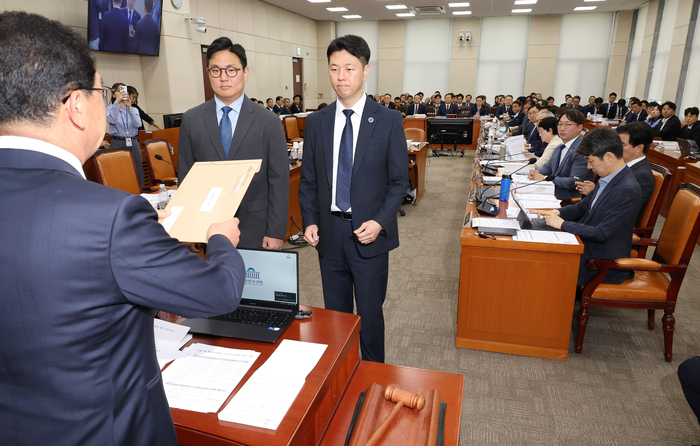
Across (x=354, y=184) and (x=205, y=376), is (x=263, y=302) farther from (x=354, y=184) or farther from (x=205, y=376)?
(x=354, y=184)

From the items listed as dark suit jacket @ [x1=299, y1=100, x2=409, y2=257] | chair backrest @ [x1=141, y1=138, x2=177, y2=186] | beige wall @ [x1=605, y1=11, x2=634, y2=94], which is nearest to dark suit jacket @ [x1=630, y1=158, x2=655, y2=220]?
dark suit jacket @ [x1=299, y1=100, x2=409, y2=257]

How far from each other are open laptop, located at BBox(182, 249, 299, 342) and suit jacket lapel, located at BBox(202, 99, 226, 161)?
839 mm

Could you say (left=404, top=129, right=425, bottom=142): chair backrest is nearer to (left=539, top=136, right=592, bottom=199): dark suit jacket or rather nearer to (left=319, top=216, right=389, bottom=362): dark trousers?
(left=539, top=136, right=592, bottom=199): dark suit jacket

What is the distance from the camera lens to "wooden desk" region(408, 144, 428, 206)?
5689 mm

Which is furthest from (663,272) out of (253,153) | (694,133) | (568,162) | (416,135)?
(694,133)

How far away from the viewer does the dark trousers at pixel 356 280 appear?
76.7 inches

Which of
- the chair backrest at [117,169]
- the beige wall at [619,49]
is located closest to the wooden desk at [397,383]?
the chair backrest at [117,169]

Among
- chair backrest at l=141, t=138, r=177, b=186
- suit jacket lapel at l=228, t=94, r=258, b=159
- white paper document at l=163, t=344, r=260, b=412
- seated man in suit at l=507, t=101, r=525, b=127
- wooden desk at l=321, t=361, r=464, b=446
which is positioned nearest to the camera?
white paper document at l=163, t=344, r=260, b=412

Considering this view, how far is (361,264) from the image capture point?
1.95 meters

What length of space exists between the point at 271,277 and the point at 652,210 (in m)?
2.80

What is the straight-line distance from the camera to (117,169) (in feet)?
11.2

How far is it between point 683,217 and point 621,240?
1.08 ft

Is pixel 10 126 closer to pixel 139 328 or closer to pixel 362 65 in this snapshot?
pixel 139 328

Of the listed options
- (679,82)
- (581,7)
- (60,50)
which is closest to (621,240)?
(60,50)
